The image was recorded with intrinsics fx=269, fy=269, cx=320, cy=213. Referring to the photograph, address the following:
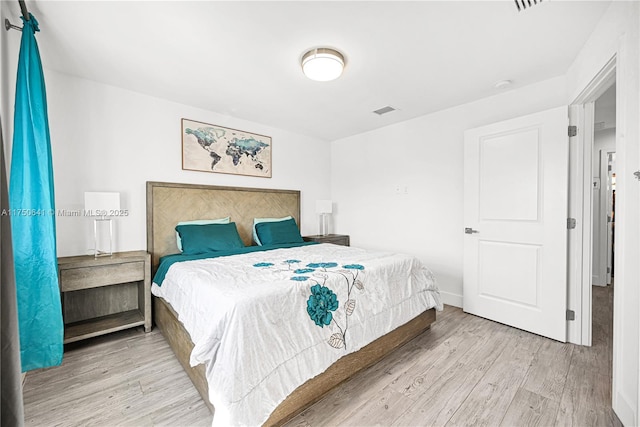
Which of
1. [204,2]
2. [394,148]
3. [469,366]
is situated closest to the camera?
[204,2]

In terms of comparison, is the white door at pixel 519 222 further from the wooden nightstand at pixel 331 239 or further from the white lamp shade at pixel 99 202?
the white lamp shade at pixel 99 202

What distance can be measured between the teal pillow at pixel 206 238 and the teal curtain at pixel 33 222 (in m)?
1.03

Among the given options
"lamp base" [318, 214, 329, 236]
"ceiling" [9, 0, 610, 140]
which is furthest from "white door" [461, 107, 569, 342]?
"lamp base" [318, 214, 329, 236]

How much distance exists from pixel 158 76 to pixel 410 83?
2.39m

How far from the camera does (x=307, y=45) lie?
6.61 feet

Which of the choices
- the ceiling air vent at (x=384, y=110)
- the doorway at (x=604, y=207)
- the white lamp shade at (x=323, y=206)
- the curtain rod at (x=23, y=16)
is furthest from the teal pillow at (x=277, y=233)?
the doorway at (x=604, y=207)

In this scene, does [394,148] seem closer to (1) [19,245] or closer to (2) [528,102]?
(2) [528,102]

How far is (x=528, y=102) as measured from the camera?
8.91 ft

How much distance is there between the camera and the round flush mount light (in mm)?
2056

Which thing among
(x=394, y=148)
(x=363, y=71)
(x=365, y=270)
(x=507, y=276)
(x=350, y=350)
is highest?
(x=363, y=71)

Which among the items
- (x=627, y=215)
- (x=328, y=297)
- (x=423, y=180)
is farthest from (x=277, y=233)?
(x=627, y=215)

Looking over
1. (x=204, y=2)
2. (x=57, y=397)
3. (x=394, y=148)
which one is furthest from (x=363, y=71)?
(x=57, y=397)

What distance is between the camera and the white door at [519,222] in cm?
238

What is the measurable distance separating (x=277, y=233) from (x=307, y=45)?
7.15ft
